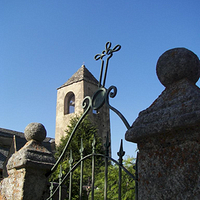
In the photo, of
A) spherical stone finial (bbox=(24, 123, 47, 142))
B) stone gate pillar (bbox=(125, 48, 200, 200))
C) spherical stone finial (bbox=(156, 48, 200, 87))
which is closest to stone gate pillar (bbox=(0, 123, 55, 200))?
spherical stone finial (bbox=(24, 123, 47, 142))

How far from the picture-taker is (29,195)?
2764 mm

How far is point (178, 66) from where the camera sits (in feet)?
5.30

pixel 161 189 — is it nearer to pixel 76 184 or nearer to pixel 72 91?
pixel 76 184

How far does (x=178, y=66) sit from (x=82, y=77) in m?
20.5

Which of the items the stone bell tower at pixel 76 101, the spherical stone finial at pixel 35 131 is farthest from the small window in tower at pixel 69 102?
the spherical stone finial at pixel 35 131

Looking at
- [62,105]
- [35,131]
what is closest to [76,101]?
[62,105]

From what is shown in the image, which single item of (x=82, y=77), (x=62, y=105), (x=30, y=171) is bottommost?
(x=30, y=171)

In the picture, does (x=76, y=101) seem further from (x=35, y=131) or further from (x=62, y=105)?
(x=35, y=131)

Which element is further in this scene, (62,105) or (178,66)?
(62,105)

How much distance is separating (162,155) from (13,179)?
208 cm

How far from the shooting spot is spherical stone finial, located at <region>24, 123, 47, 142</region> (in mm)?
3064

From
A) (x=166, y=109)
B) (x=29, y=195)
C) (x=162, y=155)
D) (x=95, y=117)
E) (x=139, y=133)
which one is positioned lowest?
(x=29, y=195)

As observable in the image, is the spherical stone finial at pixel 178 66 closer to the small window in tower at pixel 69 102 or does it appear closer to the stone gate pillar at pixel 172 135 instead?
the stone gate pillar at pixel 172 135

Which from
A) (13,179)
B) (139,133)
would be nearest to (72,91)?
(13,179)
